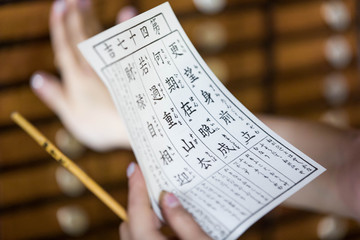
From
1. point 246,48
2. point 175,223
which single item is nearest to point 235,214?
point 175,223

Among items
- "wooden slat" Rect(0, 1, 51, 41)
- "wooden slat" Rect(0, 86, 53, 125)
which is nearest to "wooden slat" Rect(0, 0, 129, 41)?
"wooden slat" Rect(0, 1, 51, 41)

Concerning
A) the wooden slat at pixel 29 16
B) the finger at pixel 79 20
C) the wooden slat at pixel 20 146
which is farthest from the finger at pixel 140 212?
the wooden slat at pixel 20 146

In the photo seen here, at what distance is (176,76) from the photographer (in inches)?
16.3

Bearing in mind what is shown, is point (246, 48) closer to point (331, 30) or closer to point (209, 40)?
point (209, 40)

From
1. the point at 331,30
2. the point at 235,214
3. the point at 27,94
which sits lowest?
the point at 235,214

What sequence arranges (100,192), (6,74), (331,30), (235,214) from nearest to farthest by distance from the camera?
(235,214)
(100,192)
(6,74)
(331,30)

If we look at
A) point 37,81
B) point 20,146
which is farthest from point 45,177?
point 37,81

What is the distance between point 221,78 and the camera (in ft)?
3.51

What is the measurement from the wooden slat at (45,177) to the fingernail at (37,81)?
0.66 ft

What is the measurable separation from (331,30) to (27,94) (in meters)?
0.89

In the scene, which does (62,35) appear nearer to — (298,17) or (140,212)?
(140,212)

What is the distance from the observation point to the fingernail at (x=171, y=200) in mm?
405

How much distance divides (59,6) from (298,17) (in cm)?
70

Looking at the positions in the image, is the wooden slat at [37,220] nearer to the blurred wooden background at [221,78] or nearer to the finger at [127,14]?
the blurred wooden background at [221,78]
